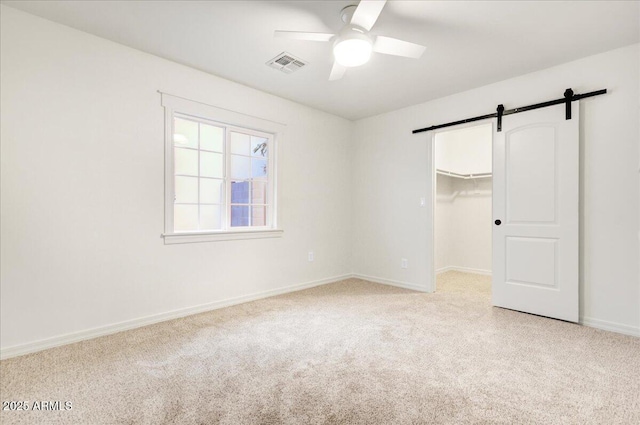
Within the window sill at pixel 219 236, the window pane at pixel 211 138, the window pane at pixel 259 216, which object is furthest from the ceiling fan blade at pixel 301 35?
the window pane at pixel 259 216

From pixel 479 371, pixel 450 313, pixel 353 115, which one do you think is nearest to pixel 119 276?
pixel 479 371

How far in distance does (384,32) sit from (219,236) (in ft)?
8.36

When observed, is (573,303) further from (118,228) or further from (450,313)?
(118,228)

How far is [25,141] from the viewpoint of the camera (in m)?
2.35

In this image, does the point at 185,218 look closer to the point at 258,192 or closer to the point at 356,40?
the point at 258,192

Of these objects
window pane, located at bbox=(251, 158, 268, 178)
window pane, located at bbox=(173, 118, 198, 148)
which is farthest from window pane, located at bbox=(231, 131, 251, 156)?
window pane, located at bbox=(173, 118, 198, 148)

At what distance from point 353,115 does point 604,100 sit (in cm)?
288

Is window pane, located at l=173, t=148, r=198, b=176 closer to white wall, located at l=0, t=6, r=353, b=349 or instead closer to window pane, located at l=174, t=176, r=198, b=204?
window pane, located at l=174, t=176, r=198, b=204

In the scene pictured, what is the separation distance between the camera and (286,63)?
3096 millimetres

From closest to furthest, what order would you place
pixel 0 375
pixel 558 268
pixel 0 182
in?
pixel 0 375, pixel 0 182, pixel 558 268

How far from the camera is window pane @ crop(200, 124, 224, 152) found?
11.4 ft

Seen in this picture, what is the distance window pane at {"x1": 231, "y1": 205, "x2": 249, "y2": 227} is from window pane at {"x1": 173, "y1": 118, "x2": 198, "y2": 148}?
2.76ft

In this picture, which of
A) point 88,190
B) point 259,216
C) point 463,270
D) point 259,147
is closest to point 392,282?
point 463,270

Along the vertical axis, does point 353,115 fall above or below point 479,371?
above
